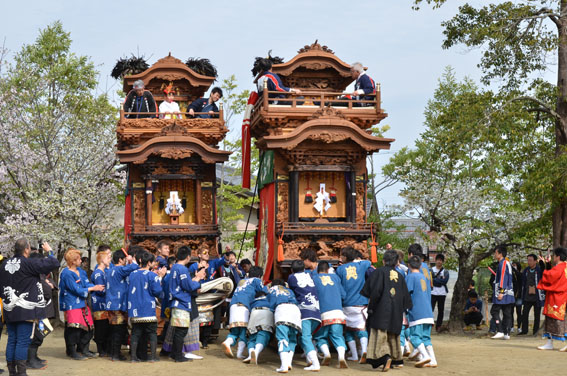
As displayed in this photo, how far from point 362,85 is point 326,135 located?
1.97m

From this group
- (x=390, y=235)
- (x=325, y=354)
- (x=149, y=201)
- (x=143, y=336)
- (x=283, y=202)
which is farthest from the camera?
(x=390, y=235)

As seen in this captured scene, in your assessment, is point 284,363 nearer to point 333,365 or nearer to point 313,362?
point 313,362

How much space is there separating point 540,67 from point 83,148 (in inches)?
524

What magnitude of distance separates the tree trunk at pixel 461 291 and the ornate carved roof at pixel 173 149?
6.94 meters

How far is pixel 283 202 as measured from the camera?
1588 cm

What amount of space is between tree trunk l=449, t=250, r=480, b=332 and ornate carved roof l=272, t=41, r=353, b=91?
577cm

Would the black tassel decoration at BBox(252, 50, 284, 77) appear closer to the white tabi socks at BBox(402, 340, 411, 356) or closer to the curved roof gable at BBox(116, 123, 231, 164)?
the curved roof gable at BBox(116, 123, 231, 164)

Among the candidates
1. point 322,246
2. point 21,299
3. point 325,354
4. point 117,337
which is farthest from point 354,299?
point 21,299

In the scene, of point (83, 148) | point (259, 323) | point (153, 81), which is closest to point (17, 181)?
point (83, 148)

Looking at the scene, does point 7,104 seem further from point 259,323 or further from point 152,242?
point 259,323

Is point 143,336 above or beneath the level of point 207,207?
beneath

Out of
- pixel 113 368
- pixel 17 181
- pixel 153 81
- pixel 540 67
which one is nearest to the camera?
pixel 113 368

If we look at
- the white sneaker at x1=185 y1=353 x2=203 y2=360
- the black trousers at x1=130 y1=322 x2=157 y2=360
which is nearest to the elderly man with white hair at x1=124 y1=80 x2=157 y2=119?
the black trousers at x1=130 y1=322 x2=157 y2=360

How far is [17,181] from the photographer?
2130 centimetres
